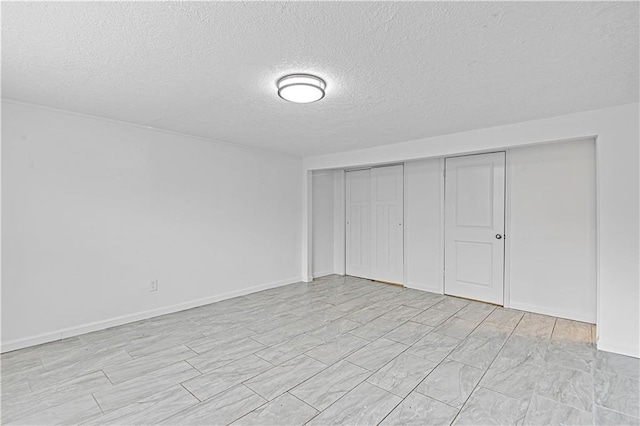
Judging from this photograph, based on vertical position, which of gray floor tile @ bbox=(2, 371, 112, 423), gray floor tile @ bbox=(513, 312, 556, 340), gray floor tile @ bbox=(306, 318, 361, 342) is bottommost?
gray floor tile @ bbox=(2, 371, 112, 423)

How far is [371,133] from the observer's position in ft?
12.4

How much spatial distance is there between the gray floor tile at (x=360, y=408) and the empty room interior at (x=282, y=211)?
16mm

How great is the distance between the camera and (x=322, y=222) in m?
5.92

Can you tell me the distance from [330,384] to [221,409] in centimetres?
75

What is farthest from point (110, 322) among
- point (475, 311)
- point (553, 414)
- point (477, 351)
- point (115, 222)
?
point (475, 311)

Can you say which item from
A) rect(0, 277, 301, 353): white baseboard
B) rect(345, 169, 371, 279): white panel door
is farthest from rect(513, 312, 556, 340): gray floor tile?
rect(0, 277, 301, 353): white baseboard

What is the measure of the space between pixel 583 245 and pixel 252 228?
4.14 m

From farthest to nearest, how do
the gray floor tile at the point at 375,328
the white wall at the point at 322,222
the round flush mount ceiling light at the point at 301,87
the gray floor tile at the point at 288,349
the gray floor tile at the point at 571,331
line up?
the white wall at the point at 322,222, the gray floor tile at the point at 375,328, the gray floor tile at the point at 571,331, the gray floor tile at the point at 288,349, the round flush mount ceiling light at the point at 301,87

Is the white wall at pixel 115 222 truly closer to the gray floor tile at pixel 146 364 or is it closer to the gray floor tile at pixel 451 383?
the gray floor tile at pixel 146 364

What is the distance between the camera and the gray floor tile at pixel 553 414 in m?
1.88

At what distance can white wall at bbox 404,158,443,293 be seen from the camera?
4719 millimetres

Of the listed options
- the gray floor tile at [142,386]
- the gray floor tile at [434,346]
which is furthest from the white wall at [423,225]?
the gray floor tile at [142,386]

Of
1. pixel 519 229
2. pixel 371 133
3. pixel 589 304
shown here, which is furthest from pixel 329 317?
pixel 589 304

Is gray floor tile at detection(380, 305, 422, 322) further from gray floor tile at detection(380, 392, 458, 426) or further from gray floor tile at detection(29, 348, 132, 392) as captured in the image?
gray floor tile at detection(29, 348, 132, 392)
